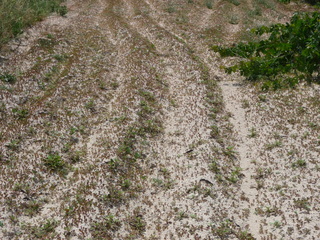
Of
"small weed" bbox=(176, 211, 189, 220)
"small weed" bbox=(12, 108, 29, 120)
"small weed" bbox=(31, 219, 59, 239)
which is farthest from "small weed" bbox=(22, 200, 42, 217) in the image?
"small weed" bbox=(12, 108, 29, 120)

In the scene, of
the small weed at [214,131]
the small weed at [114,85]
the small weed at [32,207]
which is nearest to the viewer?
the small weed at [32,207]

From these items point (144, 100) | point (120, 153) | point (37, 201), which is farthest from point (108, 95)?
point (37, 201)

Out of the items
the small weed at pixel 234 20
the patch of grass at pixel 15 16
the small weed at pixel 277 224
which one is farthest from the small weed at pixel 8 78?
the small weed at pixel 234 20

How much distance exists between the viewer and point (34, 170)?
571 inches

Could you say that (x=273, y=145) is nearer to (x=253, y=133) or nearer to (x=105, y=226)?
(x=253, y=133)

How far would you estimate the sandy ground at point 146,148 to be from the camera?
1250 cm

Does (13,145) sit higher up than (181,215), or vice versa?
(181,215)

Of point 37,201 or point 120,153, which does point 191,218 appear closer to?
point 120,153

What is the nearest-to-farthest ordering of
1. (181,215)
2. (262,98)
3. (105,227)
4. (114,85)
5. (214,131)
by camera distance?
(105,227) → (181,215) → (214,131) → (262,98) → (114,85)

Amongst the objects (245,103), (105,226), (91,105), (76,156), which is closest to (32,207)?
(105,226)

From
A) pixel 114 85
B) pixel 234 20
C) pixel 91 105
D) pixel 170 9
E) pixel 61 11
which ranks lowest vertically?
pixel 114 85

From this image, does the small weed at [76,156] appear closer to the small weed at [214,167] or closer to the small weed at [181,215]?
the small weed at [181,215]

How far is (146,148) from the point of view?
17297 mm

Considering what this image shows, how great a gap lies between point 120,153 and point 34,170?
14.5 ft
